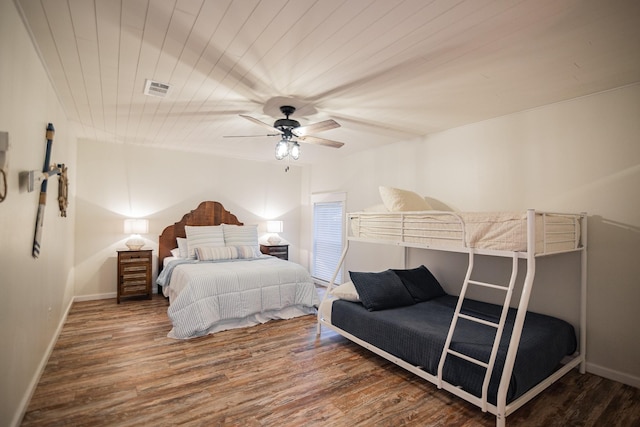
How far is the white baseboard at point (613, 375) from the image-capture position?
2.61 metres

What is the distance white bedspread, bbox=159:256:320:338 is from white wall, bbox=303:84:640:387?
6.32 ft

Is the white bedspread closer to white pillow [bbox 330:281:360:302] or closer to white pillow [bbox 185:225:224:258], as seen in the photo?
white pillow [bbox 185:225:224:258]

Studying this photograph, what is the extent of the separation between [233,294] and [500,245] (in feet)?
9.63

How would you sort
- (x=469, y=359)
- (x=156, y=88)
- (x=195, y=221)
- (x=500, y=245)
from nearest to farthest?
(x=469, y=359) → (x=500, y=245) → (x=156, y=88) → (x=195, y=221)

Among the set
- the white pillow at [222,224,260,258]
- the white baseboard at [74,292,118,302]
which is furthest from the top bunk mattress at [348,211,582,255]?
the white baseboard at [74,292,118,302]

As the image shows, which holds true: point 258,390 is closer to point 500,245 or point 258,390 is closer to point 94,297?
point 500,245

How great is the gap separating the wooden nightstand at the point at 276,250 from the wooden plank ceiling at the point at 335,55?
294cm

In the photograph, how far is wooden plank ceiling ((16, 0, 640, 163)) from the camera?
176cm

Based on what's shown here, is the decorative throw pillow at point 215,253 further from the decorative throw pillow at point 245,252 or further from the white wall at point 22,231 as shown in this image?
the white wall at point 22,231

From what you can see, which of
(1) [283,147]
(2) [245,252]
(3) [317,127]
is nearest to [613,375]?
(3) [317,127]

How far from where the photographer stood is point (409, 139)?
4.40 metres

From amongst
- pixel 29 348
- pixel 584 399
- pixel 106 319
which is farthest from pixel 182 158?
pixel 584 399

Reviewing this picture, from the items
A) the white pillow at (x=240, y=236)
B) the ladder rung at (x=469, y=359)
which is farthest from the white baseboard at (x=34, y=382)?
the ladder rung at (x=469, y=359)

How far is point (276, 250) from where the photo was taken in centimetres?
600
